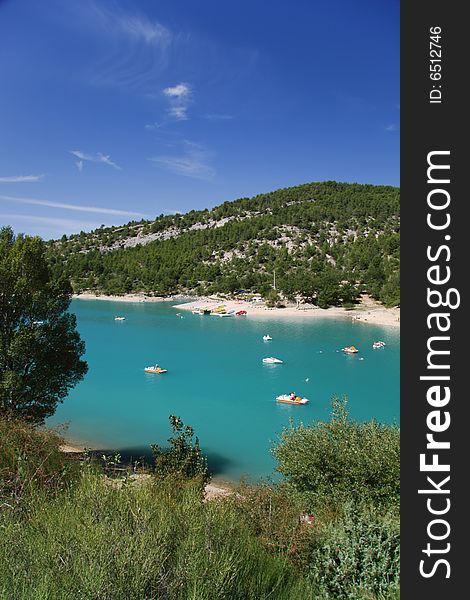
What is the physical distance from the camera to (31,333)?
1331cm

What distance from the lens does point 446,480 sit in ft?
9.80

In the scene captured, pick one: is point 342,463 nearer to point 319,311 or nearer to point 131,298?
point 319,311

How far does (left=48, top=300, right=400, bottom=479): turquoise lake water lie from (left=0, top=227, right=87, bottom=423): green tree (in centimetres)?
140

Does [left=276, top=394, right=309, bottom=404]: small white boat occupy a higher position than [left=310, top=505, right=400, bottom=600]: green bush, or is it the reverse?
[left=310, top=505, right=400, bottom=600]: green bush

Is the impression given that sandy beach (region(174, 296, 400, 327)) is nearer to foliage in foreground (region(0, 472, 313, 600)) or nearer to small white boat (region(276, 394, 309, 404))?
small white boat (region(276, 394, 309, 404))

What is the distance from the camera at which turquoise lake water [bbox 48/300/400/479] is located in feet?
74.2

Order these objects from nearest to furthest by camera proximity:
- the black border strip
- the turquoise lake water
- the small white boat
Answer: the black border strip
the turquoise lake water
the small white boat

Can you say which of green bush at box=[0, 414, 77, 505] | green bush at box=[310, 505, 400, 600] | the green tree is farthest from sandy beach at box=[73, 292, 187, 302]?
green bush at box=[310, 505, 400, 600]

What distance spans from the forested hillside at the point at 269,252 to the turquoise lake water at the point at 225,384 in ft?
70.8

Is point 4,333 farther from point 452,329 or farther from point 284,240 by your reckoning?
point 284,240

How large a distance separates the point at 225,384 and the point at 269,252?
71.8m

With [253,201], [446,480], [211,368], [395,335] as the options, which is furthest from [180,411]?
[253,201]

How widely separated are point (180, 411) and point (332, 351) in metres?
22.4

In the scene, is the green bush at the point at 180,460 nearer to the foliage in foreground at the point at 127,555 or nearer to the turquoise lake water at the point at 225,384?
the turquoise lake water at the point at 225,384
